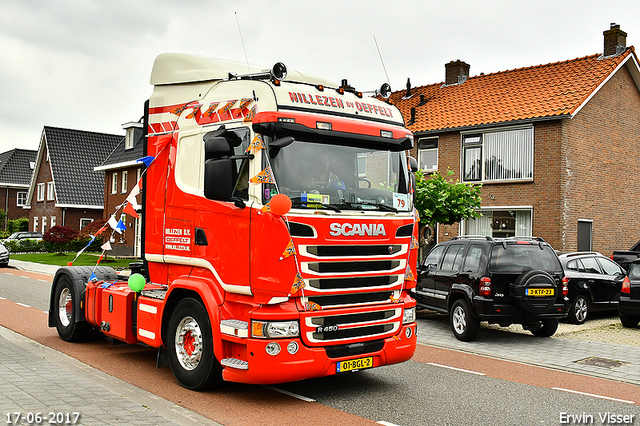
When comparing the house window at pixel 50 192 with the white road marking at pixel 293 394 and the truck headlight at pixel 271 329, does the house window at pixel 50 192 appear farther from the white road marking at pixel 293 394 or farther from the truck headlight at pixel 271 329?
the truck headlight at pixel 271 329

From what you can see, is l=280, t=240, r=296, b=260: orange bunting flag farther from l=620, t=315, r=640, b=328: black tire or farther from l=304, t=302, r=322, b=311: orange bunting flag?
l=620, t=315, r=640, b=328: black tire

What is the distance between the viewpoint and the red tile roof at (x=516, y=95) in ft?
66.3

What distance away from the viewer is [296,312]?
19.5 ft

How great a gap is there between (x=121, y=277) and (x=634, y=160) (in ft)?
68.5

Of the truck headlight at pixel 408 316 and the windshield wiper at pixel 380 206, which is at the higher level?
the windshield wiper at pixel 380 206

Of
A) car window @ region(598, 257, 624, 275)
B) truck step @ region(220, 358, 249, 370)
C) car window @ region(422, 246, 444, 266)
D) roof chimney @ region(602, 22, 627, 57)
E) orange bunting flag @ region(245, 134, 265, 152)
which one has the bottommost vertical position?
truck step @ region(220, 358, 249, 370)

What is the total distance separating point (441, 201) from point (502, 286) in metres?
5.78

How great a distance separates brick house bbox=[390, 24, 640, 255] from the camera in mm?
19516

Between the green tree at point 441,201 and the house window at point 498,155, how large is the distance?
463cm

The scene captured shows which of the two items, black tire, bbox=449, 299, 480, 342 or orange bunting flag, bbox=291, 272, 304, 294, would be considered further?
black tire, bbox=449, 299, 480, 342

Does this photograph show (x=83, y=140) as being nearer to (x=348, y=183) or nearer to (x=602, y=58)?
(x=602, y=58)

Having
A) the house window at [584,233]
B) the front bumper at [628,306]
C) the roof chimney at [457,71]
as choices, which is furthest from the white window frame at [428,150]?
the front bumper at [628,306]

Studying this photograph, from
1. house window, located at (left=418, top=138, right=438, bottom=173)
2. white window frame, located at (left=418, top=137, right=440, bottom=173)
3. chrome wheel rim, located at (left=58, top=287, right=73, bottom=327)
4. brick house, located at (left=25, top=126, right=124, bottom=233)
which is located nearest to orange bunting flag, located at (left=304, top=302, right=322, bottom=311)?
chrome wheel rim, located at (left=58, top=287, right=73, bottom=327)

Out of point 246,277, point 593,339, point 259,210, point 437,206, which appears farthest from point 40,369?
point 437,206
